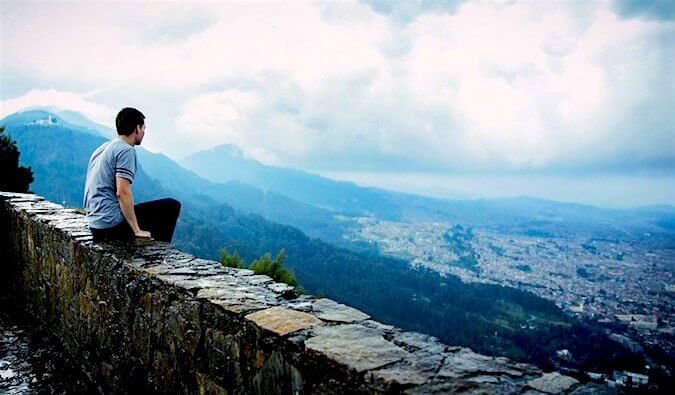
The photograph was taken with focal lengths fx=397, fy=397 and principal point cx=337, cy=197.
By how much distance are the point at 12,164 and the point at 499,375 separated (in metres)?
27.6

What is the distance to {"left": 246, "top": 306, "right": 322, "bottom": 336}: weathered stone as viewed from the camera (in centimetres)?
216

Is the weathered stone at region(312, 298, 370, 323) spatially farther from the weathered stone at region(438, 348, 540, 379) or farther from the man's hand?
the man's hand

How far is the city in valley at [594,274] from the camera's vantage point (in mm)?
73250

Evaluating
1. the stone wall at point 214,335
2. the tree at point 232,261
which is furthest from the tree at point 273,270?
the stone wall at point 214,335

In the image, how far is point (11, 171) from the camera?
21516mm

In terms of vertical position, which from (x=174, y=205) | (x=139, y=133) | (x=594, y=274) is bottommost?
(x=594, y=274)

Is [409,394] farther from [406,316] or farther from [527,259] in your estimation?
[527,259]

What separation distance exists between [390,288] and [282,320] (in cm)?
11386

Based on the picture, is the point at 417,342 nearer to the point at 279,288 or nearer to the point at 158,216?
the point at 279,288

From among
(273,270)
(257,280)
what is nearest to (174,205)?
(257,280)

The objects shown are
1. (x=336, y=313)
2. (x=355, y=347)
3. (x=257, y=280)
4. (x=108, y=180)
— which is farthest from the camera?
(x=108, y=180)

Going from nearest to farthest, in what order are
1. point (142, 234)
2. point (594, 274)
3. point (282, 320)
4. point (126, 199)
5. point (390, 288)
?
point (282, 320) → point (126, 199) → point (142, 234) → point (390, 288) → point (594, 274)

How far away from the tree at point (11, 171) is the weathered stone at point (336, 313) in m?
23.6

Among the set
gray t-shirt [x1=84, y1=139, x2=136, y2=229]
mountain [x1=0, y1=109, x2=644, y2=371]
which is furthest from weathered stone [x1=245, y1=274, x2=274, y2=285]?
mountain [x1=0, y1=109, x2=644, y2=371]
